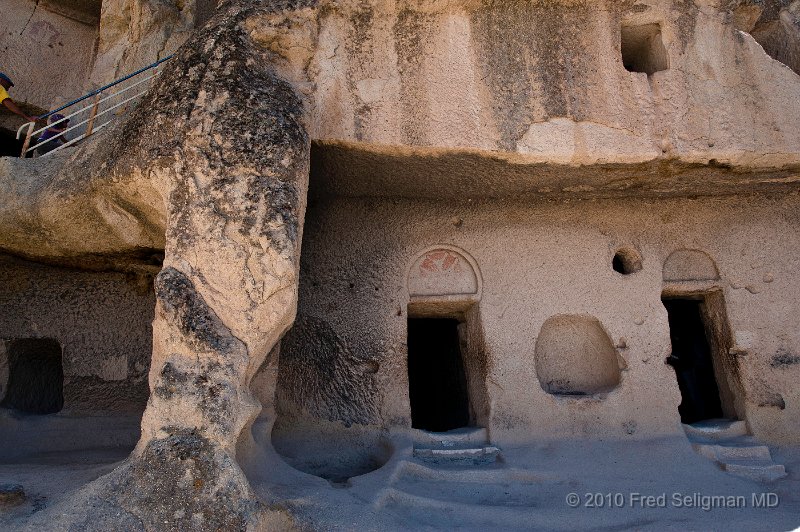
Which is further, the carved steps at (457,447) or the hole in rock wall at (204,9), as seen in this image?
the hole in rock wall at (204,9)

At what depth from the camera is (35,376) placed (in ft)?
16.6

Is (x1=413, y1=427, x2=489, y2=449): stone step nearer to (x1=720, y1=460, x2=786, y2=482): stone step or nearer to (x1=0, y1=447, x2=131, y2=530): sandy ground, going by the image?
(x1=720, y1=460, x2=786, y2=482): stone step

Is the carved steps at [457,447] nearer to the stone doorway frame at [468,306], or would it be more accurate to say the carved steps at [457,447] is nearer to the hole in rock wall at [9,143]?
the stone doorway frame at [468,306]

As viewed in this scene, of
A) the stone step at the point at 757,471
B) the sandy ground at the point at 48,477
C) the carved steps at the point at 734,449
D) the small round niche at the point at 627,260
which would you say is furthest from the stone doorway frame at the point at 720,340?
the sandy ground at the point at 48,477

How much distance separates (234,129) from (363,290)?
1.68m

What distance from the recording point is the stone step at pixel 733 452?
13.6ft

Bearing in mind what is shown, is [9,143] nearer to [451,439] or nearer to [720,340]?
[451,439]

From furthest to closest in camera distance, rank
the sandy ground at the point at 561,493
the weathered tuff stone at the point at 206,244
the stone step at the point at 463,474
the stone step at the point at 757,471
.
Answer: the stone step at the point at 757,471, the stone step at the point at 463,474, the sandy ground at the point at 561,493, the weathered tuff stone at the point at 206,244

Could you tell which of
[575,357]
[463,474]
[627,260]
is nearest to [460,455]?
[463,474]

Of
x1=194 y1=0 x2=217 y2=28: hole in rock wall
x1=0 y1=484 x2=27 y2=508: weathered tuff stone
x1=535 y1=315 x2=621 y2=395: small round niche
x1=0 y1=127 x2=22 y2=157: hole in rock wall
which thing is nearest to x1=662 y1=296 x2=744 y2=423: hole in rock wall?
x1=535 y1=315 x2=621 y2=395: small round niche

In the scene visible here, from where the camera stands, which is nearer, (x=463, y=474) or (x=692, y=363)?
(x=463, y=474)

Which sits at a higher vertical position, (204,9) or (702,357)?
(204,9)

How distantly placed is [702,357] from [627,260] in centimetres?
180

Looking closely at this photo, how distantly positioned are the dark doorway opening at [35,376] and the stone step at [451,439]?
301 centimetres
